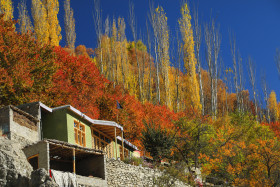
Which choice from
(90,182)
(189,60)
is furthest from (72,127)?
(189,60)

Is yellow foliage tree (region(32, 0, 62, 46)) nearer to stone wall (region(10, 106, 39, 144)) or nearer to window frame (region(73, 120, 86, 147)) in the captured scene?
window frame (region(73, 120, 86, 147))

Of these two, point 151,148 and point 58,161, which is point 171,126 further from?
point 58,161

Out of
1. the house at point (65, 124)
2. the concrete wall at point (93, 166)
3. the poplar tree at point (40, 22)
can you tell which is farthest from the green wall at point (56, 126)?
the poplar tree at point (40, 22)

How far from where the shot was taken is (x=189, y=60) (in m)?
50.4

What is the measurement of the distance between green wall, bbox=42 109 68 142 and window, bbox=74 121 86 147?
1.16 metres

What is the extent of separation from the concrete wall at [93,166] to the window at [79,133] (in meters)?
1.55

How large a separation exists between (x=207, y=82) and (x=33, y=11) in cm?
3633

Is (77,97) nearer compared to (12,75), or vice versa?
(12,75)

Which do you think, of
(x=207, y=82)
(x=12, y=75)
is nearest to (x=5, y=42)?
(x=12, y=75)

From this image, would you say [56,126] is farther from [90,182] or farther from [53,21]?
[53,21]

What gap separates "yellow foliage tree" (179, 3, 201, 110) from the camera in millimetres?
48094

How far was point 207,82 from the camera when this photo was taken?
70812 millimetres

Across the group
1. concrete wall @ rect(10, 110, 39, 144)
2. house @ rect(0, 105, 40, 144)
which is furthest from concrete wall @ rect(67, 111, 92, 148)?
concrete wall @ rect(10, 110, 39, 144)

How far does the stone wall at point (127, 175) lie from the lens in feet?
71.5
